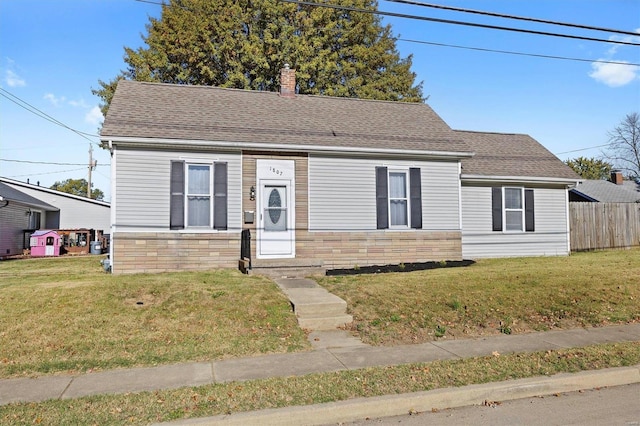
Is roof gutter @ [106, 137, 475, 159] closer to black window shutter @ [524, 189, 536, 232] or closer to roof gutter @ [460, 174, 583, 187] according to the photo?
roof gutter @ [460, 174, 583, 187]

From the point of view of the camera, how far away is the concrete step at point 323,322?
7770 millimetres

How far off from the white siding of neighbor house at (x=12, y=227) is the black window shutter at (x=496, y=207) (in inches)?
825

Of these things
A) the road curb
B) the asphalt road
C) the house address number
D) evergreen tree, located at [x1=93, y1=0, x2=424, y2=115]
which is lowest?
the asphalt road

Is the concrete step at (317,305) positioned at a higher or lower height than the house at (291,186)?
lower

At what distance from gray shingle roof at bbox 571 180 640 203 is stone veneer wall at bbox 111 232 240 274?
2700 cm

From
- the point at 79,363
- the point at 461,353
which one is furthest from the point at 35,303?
the point at 461,353

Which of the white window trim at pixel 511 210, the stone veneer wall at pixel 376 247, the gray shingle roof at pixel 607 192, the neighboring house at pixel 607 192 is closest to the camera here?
the stone veneer wall at pixel 376 247

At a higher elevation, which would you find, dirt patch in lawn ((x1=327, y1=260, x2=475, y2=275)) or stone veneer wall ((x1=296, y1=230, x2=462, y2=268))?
stone veneer wall ((x1=296, y1=230, x2=462, y2=268))

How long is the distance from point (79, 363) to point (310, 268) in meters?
6.29

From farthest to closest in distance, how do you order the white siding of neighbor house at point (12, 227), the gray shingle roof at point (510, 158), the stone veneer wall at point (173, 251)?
the white siding of neighbor house at point (12, 227), the gray shingle roof at point (510, 158), the stone veneer wall at point (173, 251)

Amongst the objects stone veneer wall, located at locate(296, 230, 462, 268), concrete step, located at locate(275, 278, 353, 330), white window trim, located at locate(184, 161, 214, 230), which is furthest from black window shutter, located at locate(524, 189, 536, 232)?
white window trim, located at locate(184, 161, 214, 230)

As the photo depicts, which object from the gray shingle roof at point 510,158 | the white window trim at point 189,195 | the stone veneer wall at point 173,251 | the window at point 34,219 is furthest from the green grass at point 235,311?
the window at point 34,219

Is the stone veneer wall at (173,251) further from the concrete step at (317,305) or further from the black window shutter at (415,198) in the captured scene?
the black window shutter at (415,198)

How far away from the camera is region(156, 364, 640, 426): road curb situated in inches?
175
